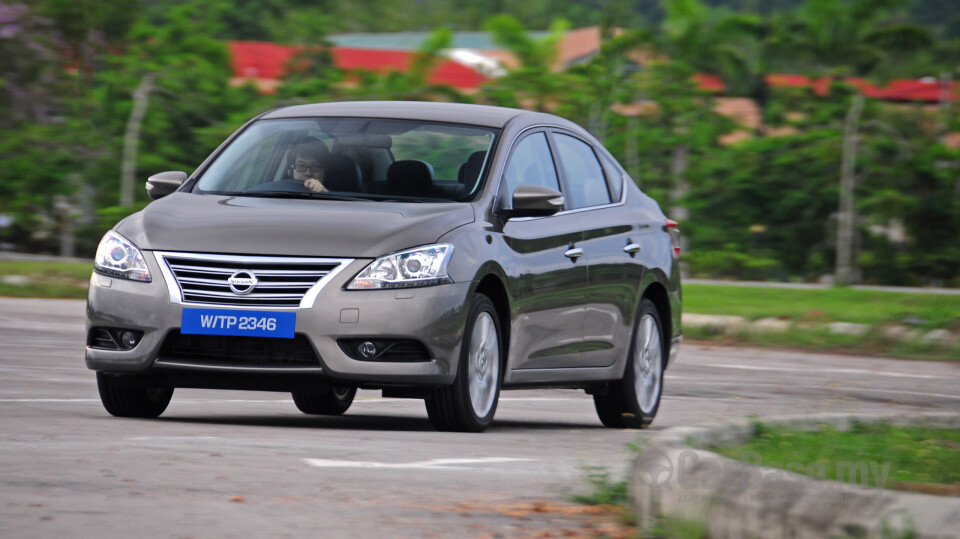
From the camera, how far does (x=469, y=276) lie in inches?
319

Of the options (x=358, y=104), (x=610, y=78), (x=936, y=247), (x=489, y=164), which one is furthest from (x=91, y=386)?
(x=936, y=247)

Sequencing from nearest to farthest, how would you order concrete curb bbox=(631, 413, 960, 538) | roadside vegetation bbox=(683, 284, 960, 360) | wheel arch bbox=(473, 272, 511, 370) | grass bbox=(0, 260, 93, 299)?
concrete curb bbox=(631, 413, 960, 538), wheel arch bbox=(473, 272, 511, 370), roadside vegetation bbox=(683, 284, 960, 360), grass bbox=(0, 260, 93, 299)

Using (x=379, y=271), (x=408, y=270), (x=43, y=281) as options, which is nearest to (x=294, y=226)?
(x=379, y=271)

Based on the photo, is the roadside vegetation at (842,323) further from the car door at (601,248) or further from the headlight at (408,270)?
the headlight at (408,270)

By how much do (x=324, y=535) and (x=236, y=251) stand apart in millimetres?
2996

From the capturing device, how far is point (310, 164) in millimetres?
9031

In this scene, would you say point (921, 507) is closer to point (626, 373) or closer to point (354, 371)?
point (354, 371)

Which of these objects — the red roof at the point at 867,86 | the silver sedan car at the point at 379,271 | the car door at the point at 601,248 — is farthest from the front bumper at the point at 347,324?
the red roof at the point at 867,86

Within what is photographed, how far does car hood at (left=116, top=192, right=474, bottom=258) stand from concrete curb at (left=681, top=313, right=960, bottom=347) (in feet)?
39.5

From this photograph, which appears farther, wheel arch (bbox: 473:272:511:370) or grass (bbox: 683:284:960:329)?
grass (bbox: 683:284:960:329)

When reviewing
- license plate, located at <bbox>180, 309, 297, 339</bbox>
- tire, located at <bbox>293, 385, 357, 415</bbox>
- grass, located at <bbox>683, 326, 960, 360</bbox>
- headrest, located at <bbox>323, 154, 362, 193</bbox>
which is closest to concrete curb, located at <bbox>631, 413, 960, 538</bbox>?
license plate, located at <bbox>180, 309, 297, 339</bbox>

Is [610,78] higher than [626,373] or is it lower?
higher

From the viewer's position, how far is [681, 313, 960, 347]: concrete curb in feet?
63.6

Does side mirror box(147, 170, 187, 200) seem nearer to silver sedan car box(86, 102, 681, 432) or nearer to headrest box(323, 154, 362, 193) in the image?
silver sedan car box(86, 102, 681, 432)
